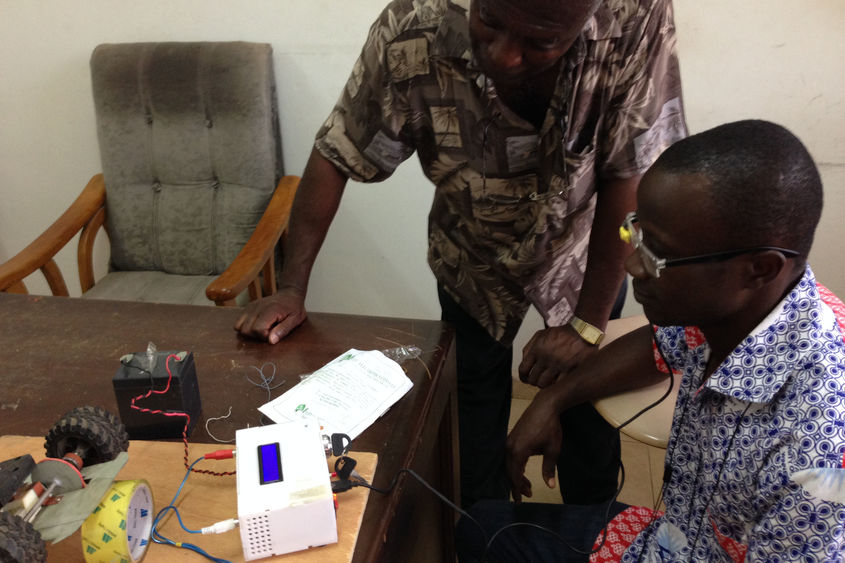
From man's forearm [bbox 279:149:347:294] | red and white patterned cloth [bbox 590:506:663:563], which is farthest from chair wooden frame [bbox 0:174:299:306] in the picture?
red and white patterned cloth [bbox 590:506:663:563]

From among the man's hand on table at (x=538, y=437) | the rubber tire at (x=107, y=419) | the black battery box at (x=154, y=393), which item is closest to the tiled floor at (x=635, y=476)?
the man's hand on table at (x=538, y=437)

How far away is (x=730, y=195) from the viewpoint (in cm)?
74

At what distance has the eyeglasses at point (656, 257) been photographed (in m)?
0.75

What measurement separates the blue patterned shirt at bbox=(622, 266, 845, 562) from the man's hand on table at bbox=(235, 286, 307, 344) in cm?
66

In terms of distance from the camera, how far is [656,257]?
0.83 m

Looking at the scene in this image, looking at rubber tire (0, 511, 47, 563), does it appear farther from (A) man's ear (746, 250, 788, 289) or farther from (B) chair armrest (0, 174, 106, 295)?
(B) chair armrest (0, 174, 106, 295)

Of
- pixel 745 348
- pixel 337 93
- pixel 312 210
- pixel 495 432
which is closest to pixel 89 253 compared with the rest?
pixel 337 93

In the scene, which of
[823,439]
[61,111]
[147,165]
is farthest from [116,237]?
[823,439]

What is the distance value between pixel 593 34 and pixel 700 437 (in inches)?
24.5

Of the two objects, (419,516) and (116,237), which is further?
(116,237)

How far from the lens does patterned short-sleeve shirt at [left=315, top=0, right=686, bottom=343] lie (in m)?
1.06

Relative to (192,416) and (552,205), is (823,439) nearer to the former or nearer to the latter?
(552,205)

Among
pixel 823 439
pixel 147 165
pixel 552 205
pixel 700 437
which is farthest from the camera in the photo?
pixel 147 165

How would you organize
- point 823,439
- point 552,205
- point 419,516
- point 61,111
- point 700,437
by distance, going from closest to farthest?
point 823,439 < point 700,437 < point 419,516 < point 552,205 < point 61,111
